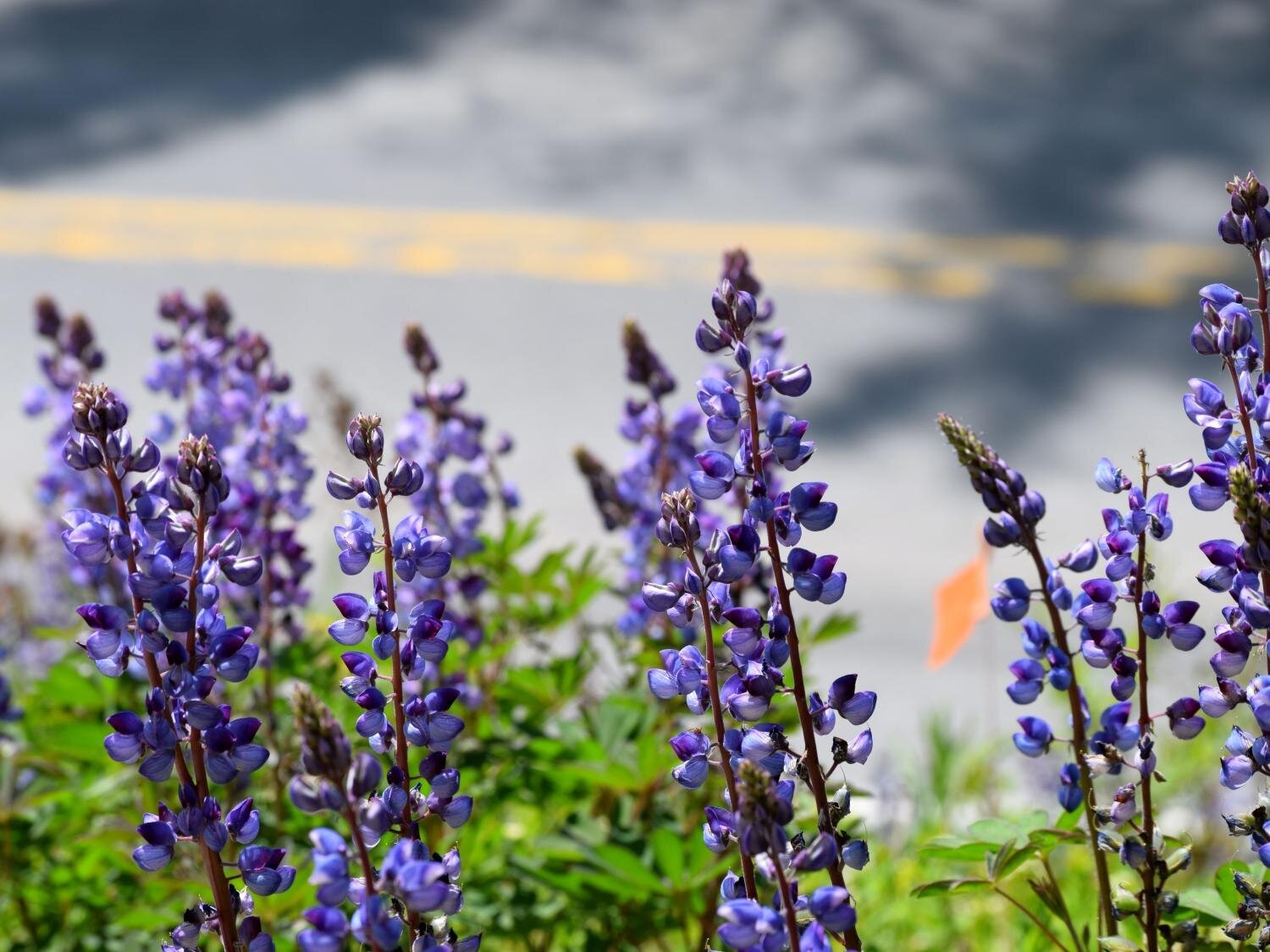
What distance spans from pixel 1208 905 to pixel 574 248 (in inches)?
340

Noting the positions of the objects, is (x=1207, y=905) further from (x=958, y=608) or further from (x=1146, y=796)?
(x=958, y=608)

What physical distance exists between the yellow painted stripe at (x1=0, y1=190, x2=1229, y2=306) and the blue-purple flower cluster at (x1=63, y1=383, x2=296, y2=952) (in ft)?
26.5

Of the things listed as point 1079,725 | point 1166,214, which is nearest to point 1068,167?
point 1166,214

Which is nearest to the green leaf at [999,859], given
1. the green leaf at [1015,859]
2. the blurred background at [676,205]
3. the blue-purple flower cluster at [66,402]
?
the green leaf at [1015,859]

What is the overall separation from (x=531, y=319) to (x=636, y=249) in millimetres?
1169

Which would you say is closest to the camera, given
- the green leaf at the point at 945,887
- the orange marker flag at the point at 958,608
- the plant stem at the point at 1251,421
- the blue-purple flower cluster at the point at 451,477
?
the plant stem at the point at 1251,421

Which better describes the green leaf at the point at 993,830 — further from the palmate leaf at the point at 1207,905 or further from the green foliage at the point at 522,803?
the palmate leaf at the point at 1207,905

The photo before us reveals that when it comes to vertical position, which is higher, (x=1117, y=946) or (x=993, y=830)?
(x=993, y=830)

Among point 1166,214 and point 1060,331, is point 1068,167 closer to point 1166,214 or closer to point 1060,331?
point 1166,214

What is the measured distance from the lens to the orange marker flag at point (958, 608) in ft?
7.94

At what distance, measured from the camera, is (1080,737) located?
1.64 m

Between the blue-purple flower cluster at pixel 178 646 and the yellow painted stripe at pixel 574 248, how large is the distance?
8078 millimetres

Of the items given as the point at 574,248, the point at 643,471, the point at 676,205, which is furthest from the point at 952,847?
the point at 676,205

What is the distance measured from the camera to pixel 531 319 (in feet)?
30.5
